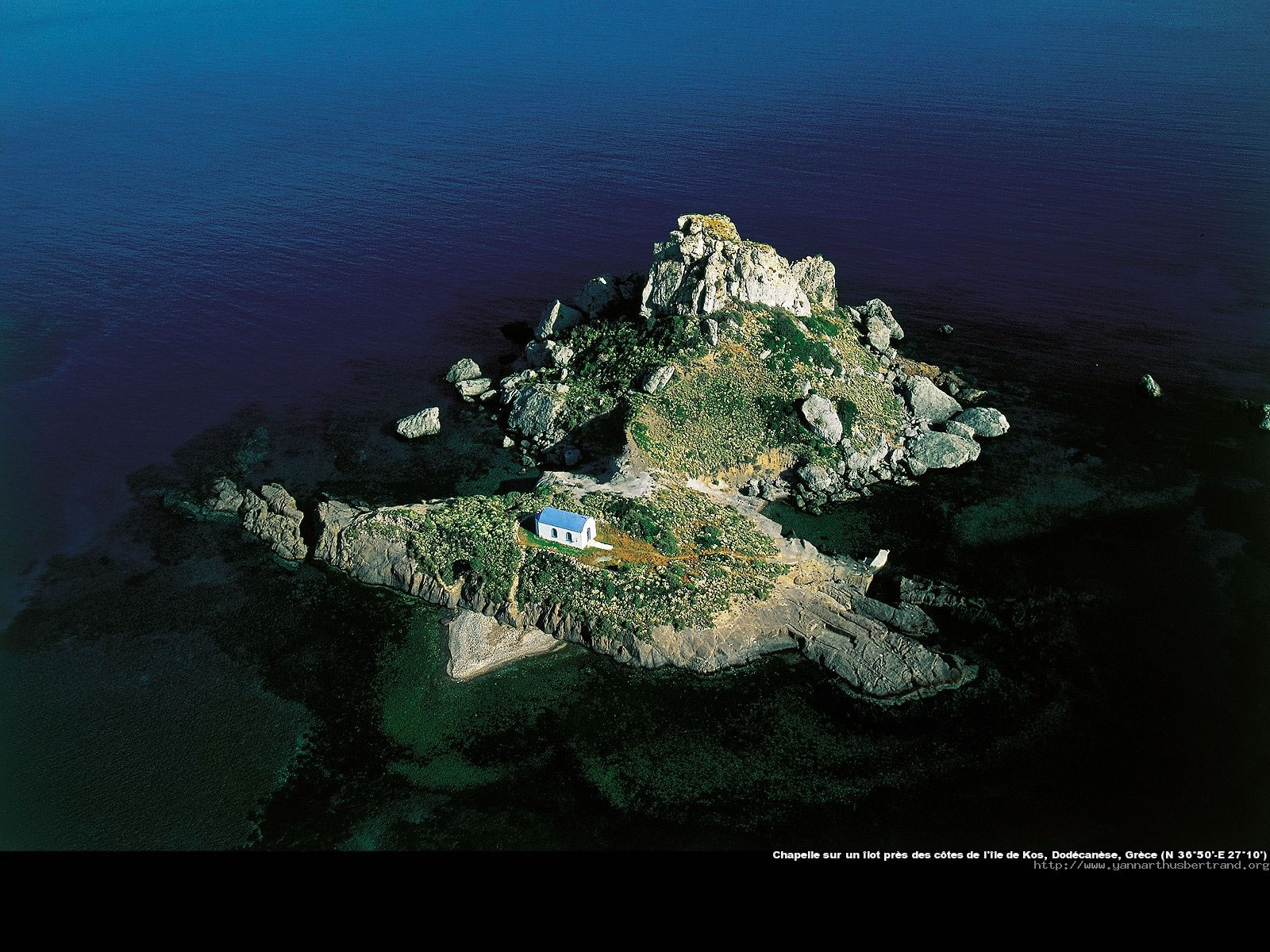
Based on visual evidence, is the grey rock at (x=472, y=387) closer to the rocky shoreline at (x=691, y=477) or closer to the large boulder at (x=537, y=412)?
the rocky shoreline at (x=691, y=477)

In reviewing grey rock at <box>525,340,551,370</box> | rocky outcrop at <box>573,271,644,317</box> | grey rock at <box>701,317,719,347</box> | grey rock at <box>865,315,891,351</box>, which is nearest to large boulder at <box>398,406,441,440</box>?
grey rock at <box>525,340,551,370</box>

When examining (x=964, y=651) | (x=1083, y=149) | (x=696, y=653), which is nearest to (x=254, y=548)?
(x=696, y=653)

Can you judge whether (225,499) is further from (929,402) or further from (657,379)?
(929,402)

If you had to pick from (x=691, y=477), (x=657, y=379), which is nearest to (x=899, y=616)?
(x=691, y=477)

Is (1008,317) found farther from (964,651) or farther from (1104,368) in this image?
(964,651)

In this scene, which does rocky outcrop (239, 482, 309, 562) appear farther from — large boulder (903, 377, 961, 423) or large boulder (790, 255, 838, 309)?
large boulder (903, 377, 961, 423)

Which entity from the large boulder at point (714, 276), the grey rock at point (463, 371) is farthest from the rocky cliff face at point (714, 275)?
the grey rock at point (463, 371)
